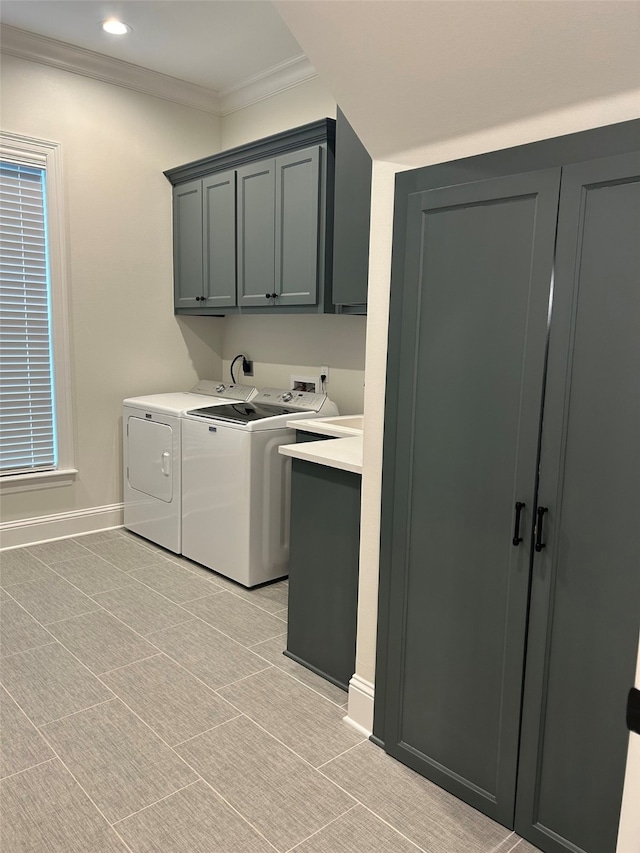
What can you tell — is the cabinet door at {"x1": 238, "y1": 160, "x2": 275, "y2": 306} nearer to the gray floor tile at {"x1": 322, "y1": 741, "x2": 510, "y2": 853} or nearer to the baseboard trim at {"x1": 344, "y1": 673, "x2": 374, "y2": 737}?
the baseboard trim at {"x1": 344, "y1": 673, "x2": 374, "y2": 737}

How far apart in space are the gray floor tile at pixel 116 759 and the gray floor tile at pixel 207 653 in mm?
360

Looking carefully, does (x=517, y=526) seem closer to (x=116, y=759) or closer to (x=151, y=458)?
(x=116, y=759)

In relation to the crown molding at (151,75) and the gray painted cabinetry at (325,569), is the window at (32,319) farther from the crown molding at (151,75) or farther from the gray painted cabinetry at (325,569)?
the gray painted cabinetry at (325,569)

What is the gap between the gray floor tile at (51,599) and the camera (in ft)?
9.77

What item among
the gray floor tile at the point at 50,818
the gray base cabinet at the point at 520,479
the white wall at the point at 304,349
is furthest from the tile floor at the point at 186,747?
the white wall at the point at 304,349

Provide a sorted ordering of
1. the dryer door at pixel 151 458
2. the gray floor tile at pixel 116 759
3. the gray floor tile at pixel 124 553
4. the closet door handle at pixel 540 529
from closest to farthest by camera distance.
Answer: the closet door handle at pixel 540 529 < the gray floor tile at pixel 116 759 < the gray floor tile at pixel 124 553 < the dryer door at pixel 151 458

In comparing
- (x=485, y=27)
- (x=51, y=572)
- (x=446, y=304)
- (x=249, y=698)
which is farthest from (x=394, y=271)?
(x=51, y=572)

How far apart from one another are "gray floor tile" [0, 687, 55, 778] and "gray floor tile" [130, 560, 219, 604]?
3.31 ft

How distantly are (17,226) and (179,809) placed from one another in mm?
3225

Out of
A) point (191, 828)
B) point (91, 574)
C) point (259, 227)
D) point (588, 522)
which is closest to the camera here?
point (588, 522)

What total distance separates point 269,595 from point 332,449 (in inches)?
46.3

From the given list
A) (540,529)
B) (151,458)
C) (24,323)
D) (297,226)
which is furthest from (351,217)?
(24,323)

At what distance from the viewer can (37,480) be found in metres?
3.88

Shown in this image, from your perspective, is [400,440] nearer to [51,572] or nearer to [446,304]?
[446,304]
